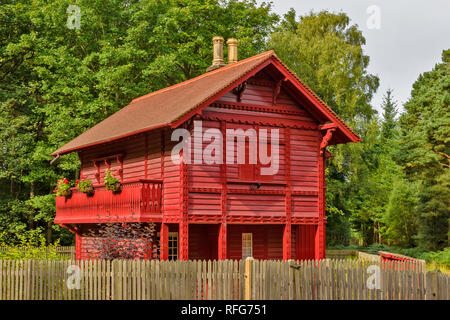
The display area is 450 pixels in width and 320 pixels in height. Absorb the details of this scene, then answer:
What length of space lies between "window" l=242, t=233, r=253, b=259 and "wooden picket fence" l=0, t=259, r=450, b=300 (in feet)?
27.5

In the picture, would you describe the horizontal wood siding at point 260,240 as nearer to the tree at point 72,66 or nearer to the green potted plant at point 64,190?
the green potted plant at point 64,190

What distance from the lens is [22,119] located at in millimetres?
37438

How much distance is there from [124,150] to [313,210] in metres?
8.35

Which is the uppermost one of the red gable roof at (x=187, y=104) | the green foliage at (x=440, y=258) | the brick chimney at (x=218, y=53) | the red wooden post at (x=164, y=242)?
the brick chimney at (x=218, y=53)

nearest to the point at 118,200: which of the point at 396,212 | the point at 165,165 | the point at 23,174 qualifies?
the point at 165,165

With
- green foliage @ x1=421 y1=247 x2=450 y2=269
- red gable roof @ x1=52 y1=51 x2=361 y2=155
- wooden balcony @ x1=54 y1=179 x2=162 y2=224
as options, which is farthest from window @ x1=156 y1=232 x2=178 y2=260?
green foliage @ x1=421 y1=247 x2=450 y2=269

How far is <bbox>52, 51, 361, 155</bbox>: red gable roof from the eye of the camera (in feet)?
71.6

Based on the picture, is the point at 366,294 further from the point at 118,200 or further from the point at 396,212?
the point at 396,212

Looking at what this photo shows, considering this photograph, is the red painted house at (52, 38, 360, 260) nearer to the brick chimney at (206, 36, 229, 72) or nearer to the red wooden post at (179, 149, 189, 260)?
the red wooden post at (179, 149, 189, 260)

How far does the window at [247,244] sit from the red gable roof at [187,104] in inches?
220

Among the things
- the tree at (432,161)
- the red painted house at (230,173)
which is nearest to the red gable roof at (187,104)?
the red painted house at (230,173)

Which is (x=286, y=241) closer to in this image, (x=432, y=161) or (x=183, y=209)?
(x=183, y=209)

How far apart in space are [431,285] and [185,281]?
629cm

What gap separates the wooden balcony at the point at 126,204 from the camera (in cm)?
2231
